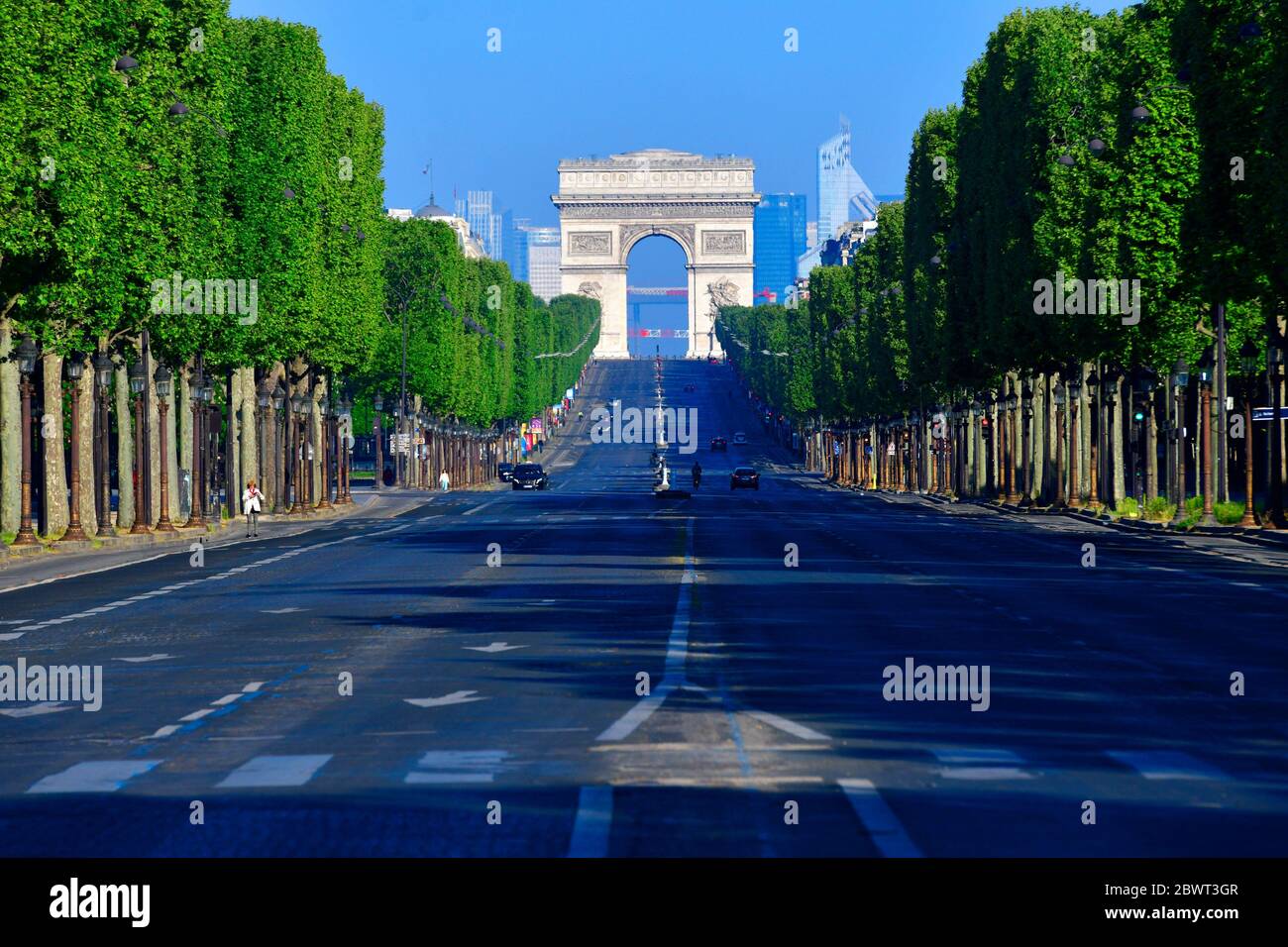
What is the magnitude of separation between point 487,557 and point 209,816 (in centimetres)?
3313

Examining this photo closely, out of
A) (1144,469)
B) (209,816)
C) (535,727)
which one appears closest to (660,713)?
(535,727)

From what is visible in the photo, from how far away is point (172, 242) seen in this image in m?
59.1

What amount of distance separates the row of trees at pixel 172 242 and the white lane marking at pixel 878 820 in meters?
33.9

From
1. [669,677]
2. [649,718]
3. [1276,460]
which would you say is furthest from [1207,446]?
[649,718]

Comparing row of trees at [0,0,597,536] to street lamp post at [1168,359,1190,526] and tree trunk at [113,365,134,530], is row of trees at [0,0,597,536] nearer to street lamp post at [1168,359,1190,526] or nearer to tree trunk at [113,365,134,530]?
tree trunk at [113,365,134,530]

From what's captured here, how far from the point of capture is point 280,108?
73625 millimetres

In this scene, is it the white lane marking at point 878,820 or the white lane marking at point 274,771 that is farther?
the white lane marking at point 274,771

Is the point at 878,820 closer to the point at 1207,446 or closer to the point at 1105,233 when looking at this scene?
the point at 1207,446

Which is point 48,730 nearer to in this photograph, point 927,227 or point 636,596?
point 636,596

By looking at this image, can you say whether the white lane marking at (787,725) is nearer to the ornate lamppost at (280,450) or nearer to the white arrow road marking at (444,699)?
the white arrow road marking at (444,699)
